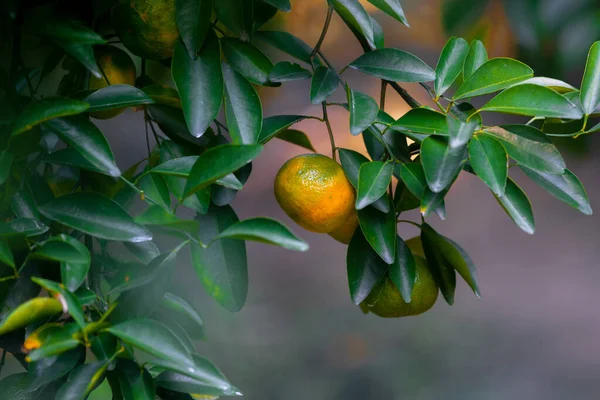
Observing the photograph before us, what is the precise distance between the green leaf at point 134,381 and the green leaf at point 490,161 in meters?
0.28

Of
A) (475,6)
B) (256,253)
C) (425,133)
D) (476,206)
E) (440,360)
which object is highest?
(475,6)

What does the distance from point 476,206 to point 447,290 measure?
66 centimetres

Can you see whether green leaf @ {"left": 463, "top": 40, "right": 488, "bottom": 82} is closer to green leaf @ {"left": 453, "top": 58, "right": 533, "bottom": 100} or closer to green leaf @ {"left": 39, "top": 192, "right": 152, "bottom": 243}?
green leaf @ {"left": 453, "top": 58, "right": 533, "bottom": 100}

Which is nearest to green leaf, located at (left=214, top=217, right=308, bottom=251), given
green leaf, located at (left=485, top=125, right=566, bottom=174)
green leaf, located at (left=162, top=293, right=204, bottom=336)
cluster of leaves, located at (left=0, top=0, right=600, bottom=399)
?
cluster of leaves, located at (left=0, top=0, right=600, bottom=399)

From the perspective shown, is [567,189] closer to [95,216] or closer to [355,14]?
[355,14]

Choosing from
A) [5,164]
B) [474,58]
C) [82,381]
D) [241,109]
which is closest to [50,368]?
[82,381]

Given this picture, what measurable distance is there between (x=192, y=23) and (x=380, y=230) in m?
0.24

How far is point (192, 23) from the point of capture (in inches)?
22.0

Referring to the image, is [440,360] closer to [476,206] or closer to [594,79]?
[476,206]

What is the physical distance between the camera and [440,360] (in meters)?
1.34

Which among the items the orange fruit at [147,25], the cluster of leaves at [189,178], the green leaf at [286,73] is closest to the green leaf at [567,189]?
the cluster of leaves at [189,178]

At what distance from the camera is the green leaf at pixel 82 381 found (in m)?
0.44

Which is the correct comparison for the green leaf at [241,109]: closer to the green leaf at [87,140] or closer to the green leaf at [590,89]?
the green leaf at [87,140]

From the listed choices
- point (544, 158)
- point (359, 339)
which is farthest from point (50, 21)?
point (359, 339)
